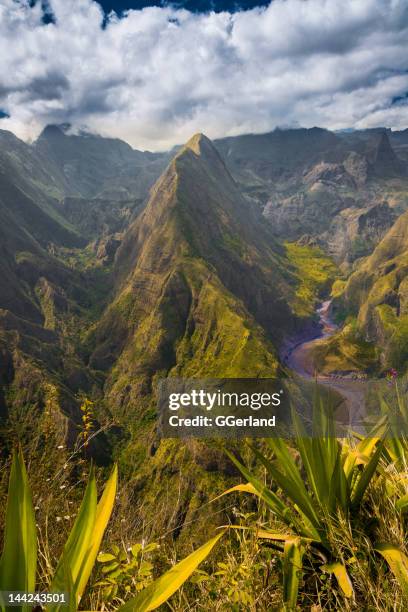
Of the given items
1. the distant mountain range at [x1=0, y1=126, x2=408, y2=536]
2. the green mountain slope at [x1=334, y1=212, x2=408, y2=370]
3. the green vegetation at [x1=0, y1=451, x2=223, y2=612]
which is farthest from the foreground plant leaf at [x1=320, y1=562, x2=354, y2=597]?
the green mountain slope at [x1=334, y1=212, x2=408, y2=370]

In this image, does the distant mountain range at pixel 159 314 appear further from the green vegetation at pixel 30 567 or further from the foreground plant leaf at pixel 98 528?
the green vegetation at pixel 30 567

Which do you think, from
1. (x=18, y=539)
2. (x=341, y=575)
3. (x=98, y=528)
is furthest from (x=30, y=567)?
(x=341, y=575)

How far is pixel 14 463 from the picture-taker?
89.7 inches

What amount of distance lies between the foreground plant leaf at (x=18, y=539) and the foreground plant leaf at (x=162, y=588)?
0.56 metres

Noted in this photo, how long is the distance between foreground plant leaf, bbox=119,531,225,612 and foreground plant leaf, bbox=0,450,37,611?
564mm

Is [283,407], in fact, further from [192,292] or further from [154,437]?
[192,292]

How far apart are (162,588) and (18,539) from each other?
86 centimetres

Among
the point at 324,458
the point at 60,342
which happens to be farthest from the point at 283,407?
the point at 60,342

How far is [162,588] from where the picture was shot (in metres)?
2.28

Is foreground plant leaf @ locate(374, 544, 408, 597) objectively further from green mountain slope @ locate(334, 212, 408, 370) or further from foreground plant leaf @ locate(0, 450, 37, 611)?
green mountain slope @ locate(334, 212, 408, 370)

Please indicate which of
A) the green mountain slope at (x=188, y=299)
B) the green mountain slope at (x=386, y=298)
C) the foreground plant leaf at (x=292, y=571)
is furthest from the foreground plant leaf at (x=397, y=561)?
the green mountain slope at (x=386, y=298)

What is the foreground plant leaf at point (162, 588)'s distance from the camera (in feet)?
7.23

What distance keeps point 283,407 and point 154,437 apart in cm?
Answer: 10369

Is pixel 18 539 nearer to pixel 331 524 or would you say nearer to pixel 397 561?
pixel 331 524
